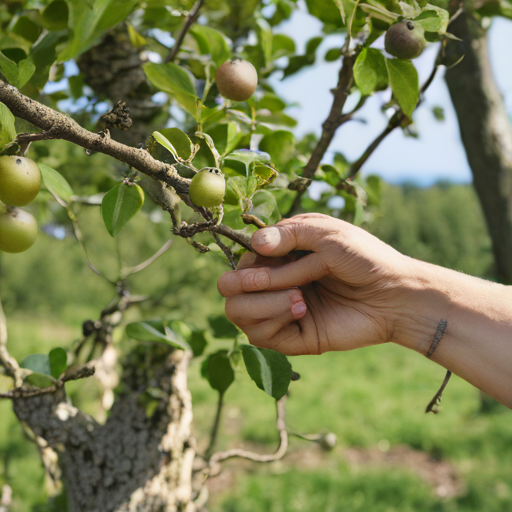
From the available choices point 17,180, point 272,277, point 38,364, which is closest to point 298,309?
point 272,277

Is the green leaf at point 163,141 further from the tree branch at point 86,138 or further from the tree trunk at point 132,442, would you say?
the tree trunk at point 132,442

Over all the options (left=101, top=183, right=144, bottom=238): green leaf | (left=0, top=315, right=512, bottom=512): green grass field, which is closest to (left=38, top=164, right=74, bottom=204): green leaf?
Answer: (left=101, top=183, right=144, bottom=238): green leaf

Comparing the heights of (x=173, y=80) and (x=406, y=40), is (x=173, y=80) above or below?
below

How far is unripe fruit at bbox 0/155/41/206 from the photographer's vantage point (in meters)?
0.46

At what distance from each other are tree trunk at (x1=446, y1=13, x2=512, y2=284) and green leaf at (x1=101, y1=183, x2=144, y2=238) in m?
1.17

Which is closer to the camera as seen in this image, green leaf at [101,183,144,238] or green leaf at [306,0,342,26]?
green leaf at [101,183,144,238]

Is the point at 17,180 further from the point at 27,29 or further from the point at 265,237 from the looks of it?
the point at 27,29

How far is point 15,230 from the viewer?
548 millimetres

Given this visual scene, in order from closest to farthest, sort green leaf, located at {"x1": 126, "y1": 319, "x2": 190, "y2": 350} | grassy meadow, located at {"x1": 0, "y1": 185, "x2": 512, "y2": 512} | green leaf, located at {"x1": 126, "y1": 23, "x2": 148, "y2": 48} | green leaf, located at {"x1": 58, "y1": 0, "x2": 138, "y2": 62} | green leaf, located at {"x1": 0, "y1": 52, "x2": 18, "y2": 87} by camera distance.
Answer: green leaf, located at {"x1": 58, "y1": 0, "x2": 138, "y2": 62}, green leaf, located at {"x1": 0, "y1": 52, "x2": 18, "y2": 87}, green leaf, located at {"x1": 126, "y1": 319, "x2": 190, "y2": 350}, green leaf, located at {"x1": 126, "y1": 23, "x2": 148, "y2": 48}, grassy meadow, located at {"x1": 0, "y1": 185, "x2": 512, "y2": 512}

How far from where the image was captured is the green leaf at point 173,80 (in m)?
0.63

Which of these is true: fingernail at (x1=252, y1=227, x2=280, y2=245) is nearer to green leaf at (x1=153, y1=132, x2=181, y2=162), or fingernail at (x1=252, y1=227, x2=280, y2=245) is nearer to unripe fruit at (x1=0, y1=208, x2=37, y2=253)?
green leaf at (x1=153, y1=132, x2=181, y2=162)

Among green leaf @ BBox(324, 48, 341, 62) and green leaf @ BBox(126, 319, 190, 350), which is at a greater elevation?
green leaf @ BBox(324, 48, 341, 62)

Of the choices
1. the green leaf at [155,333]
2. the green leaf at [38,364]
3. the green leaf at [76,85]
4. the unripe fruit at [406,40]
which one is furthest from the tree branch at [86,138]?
the green leaf at [76,85]

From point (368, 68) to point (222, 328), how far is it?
52 cm
